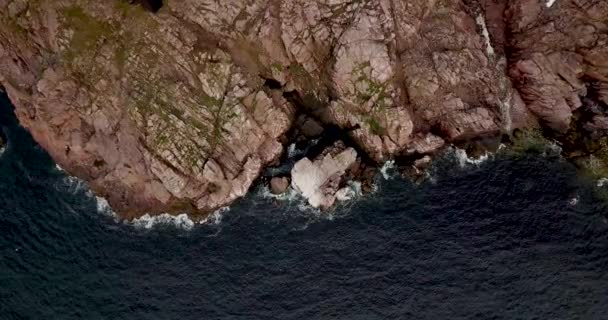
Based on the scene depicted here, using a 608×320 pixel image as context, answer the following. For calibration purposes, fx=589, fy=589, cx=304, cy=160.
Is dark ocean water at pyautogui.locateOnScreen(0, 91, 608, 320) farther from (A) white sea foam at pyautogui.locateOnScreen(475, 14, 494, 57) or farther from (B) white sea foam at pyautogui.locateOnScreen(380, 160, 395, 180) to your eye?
(A) white sea foam at pyautogui.locateOnScreen(475, 14, 494, 57)

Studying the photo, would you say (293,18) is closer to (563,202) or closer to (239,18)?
(239,18)

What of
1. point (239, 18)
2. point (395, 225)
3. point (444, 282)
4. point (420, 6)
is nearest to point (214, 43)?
point (239, 18)

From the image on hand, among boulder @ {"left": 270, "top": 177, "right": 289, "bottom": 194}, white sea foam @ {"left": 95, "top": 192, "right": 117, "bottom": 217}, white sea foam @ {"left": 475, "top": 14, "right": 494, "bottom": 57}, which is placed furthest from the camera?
white sea foam @ {"left": 475, "top": 14, "right": 494, "bottom": 57}

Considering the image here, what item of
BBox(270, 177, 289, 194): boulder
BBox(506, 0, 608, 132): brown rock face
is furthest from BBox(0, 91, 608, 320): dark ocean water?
BBox(506, 0, 608, 132): brown rock face

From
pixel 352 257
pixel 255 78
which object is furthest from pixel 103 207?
pixel 352 257

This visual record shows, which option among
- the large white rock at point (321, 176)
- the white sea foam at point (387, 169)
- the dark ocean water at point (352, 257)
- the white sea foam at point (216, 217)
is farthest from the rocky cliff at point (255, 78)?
the dark ocean water at point (352, 257)

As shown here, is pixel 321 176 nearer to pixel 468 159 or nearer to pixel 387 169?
pixel 387 169
